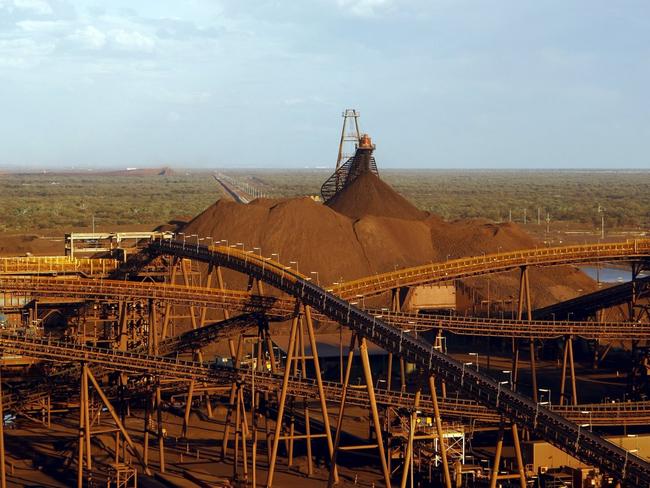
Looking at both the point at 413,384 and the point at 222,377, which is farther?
the point at 413,384

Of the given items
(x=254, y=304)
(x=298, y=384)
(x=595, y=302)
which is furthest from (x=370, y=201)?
(x=298, y=384)

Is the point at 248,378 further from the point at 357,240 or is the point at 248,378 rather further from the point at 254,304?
the point at 357,240

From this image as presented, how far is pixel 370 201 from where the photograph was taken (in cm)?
17250

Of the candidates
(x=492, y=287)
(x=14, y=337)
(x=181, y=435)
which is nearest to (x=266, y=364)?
(x=181, y=435)

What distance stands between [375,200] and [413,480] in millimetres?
103388

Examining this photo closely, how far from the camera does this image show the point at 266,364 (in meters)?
97.2

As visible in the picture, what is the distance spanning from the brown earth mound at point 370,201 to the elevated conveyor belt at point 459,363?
65.7m

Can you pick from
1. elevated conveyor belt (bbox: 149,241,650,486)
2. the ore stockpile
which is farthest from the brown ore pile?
elevated conveyor belt (bbox: 149,241,650,486)

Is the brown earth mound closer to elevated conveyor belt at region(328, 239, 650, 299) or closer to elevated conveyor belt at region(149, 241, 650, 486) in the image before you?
elevated conveyor belt at region(328, 239, 650, 299)

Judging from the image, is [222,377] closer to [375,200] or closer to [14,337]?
[14,337]

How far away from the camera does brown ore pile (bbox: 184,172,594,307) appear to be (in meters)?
140

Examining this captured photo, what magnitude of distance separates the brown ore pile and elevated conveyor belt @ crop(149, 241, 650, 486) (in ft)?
114

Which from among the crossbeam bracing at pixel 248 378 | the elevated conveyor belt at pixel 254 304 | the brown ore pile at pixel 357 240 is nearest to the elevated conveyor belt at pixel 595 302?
the elevated conveyor belt at pixel 254 304

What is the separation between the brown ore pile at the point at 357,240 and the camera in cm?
14050
